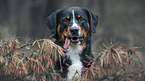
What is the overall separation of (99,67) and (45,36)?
51 cm

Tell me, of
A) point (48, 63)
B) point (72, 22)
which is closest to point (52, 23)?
point (72, 22)

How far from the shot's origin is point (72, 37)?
234 centimetres

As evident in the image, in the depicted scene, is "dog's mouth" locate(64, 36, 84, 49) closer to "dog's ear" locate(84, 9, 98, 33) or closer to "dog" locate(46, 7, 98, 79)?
"dog" locate(46, 7, 98, 79)

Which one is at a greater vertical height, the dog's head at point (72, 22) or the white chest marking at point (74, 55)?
the dog's head at point (72, 22)

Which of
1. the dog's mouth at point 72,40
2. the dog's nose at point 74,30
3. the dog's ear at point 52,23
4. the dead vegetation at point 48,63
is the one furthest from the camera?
the dog's ear at point 52,23

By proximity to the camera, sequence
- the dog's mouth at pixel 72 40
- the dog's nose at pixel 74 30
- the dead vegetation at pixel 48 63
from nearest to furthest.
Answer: the dead vegetation at pixel 48 63, the dog's nose at pixel 74 30, the dog's mouth at pixel 72 40

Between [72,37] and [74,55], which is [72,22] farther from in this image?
[74,55]

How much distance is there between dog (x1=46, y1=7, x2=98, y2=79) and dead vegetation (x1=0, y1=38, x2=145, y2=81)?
453mm

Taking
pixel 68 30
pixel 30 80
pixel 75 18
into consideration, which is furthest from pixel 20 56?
pixel 75 18

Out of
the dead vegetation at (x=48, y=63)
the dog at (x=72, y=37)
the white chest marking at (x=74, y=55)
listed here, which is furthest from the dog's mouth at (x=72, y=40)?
the dead vegetation at (x=48, y=63)

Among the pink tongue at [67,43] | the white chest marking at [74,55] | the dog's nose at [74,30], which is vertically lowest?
the white chest marking at [74,55]

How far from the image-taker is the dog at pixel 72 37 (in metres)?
2.43

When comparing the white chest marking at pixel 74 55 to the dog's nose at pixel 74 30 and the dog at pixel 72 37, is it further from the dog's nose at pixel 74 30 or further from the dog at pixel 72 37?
the dog's nose at pixel 74 30

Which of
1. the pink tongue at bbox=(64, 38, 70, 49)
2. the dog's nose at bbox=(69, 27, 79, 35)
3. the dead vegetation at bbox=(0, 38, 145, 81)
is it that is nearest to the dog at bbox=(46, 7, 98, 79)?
the pink tongue at bbox=(64, 38, 70, 49)
